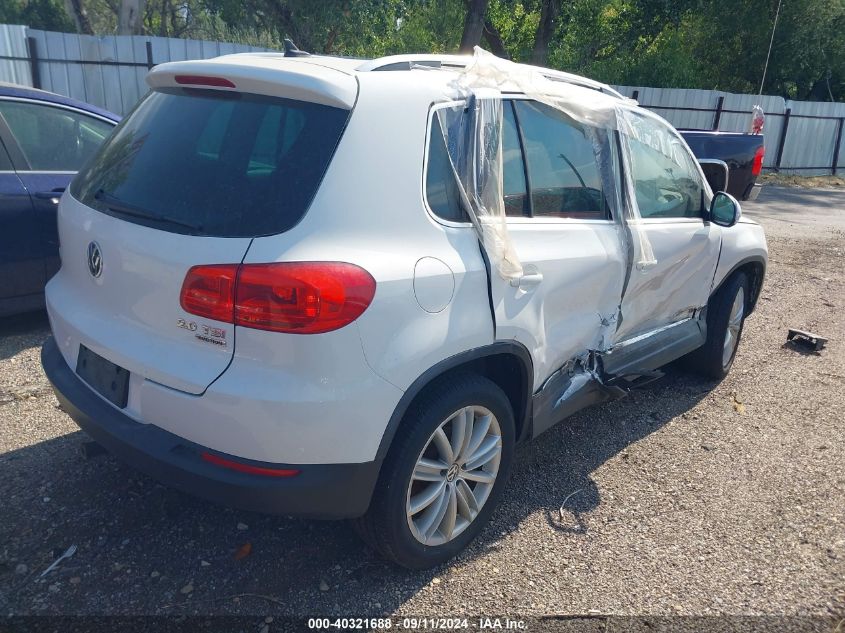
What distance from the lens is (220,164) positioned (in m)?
2.49

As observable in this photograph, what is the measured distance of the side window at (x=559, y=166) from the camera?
312 cm

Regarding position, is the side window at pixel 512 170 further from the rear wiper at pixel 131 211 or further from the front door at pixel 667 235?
the rear wiper at pixel 131 211

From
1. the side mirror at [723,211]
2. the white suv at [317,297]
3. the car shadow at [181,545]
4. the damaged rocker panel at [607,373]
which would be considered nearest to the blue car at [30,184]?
the car shadow at [181,545]

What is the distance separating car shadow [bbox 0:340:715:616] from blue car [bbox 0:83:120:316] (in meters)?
1.56

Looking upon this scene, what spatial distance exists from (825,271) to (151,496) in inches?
318

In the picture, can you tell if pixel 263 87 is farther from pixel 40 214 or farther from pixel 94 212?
pixel 40 214

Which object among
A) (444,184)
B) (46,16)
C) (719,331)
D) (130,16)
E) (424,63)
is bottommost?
(719,331)

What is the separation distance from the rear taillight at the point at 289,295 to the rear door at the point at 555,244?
68 cm

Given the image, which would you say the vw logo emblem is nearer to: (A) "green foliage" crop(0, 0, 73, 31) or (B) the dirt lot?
(B) the dirt lot

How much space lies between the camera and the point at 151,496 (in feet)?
10.4

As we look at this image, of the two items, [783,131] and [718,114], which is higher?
[718,114]

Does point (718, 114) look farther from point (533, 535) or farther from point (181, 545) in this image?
point (181, 545)

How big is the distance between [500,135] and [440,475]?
1393 millimetres

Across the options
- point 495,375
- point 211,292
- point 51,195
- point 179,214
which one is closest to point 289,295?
point 211,292
